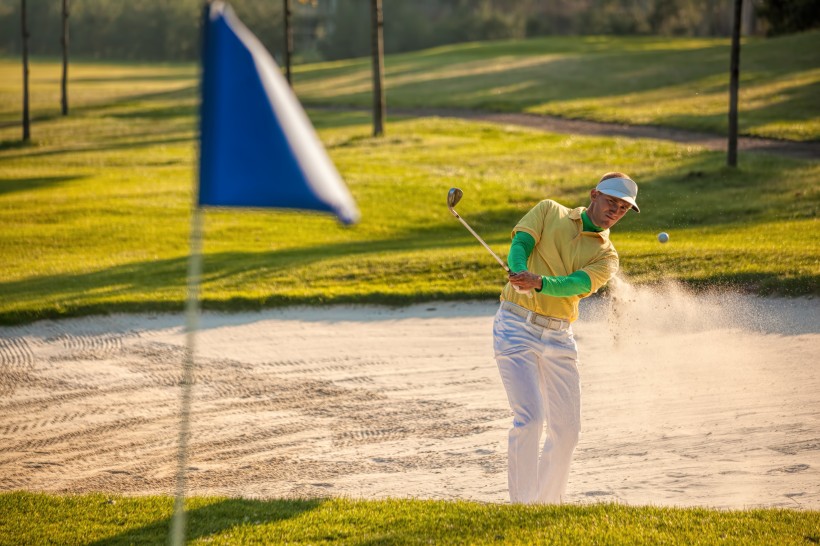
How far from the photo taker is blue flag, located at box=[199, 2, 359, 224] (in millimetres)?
5164

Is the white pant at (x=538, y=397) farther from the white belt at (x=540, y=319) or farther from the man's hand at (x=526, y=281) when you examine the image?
the man's hand at (x=526, y=281)

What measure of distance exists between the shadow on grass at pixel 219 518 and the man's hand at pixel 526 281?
90.1 inches

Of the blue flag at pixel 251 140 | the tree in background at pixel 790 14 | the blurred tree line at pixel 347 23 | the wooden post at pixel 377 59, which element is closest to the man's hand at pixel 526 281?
the blue flag at pixel 251 140

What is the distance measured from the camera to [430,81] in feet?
178

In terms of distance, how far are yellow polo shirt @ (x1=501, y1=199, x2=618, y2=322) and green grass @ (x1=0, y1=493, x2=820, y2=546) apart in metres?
1.48

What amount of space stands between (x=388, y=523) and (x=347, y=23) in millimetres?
88162

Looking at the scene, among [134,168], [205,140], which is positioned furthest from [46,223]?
[205,140]

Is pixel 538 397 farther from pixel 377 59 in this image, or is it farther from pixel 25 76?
pixel 25 76

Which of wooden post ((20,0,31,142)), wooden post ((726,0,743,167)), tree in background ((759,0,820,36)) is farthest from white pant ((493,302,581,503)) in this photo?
tree in background ((759,0,820,36))

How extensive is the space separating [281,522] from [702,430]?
458cm

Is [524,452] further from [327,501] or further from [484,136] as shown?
[484,136]

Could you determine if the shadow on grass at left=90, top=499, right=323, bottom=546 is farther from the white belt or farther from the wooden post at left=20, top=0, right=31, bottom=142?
the wooden post at left=20, top=0, right=31, bottom=142

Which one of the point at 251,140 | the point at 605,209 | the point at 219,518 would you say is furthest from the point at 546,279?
the point at 219,518

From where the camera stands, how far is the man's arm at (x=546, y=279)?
686cm
